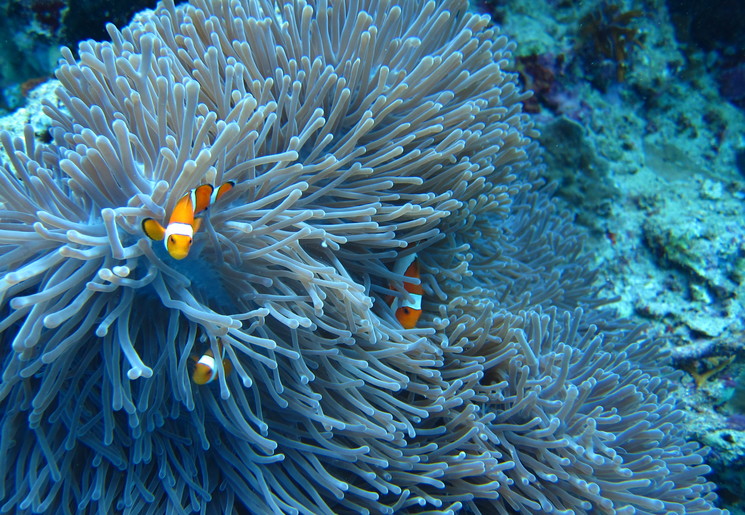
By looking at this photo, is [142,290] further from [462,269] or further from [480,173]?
[480,173]

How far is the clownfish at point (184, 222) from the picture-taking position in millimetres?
1294

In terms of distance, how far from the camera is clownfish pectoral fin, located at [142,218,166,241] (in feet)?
4.35

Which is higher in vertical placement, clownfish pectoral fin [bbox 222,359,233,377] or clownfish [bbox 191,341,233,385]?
clownfish pectoral fin [bbox 222,359,233,377]

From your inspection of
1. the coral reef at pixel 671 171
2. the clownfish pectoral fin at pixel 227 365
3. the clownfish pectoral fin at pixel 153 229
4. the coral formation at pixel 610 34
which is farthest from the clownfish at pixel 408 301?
the coral formation at pixel 610 34

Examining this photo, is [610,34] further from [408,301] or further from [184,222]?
[184,222]

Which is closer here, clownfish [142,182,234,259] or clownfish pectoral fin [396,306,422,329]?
clownfish [142,182,234,259]

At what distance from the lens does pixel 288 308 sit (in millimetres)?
1696

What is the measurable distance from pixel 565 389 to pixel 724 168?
3.30 metres

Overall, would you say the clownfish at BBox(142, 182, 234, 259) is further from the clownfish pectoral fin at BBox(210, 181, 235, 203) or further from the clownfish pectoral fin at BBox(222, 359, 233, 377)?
the clownfish pectoral fin at BBox(222, 359, 233, 377)

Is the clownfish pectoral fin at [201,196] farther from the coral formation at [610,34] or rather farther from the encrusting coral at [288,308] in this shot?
the coral formation at [610,34]

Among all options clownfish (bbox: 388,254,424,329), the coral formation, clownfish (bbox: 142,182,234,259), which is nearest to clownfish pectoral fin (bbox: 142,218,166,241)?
clownfish (bbox: 142,182,234,259)

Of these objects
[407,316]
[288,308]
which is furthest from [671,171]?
[288,308]

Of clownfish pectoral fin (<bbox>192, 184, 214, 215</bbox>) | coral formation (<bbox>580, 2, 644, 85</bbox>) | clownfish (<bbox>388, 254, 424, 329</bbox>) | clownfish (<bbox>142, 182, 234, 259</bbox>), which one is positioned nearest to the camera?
clownfish (<bbox>142, 182, 234, 259</bbox>)

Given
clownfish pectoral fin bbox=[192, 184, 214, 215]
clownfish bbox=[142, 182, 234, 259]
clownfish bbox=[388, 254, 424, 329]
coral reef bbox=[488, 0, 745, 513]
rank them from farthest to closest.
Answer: coral reef bbox=[488, 0, 745, 513], clownfish bbox=[388, 254, 424, 329], clownfish pectoral fin bbox=[192, 184, 214, 215], clownfish bbox=[142, 182, 234, 259]
